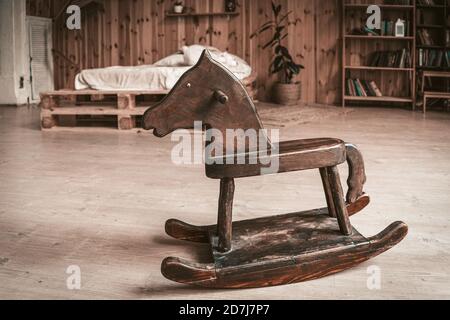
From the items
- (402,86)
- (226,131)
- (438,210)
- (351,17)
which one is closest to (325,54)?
(351,17)

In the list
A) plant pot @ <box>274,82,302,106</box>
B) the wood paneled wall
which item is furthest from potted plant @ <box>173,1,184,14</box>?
plant pot @ <box>274,82,302,106</box>

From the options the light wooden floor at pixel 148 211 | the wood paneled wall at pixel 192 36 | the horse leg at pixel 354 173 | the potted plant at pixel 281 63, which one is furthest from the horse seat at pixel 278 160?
the wood paneled wall at pixel 192 36

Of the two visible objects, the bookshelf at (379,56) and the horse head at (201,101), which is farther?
the bookshelf at (379,56)

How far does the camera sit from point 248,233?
1.90 m

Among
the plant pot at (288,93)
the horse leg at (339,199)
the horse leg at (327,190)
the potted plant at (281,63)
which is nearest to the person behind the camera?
the horse leg at (339,199)

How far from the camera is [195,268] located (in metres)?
1.59

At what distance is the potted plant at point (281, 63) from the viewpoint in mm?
7145

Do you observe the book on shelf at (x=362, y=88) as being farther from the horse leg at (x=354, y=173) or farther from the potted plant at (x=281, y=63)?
the horse leg at (x=354, y=173)

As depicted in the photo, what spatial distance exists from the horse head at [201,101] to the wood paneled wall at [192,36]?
614 centimetres

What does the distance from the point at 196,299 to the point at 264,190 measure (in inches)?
52.6

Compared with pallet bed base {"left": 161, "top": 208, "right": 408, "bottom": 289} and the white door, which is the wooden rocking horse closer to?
pallet bed base {"left": 161, "top": 208, "right": 408, "bottom": 289}

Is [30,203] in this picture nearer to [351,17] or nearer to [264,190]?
[264,190]

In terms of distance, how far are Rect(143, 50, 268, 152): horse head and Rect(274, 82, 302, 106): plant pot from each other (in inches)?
224

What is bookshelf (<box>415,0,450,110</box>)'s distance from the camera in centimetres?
687
